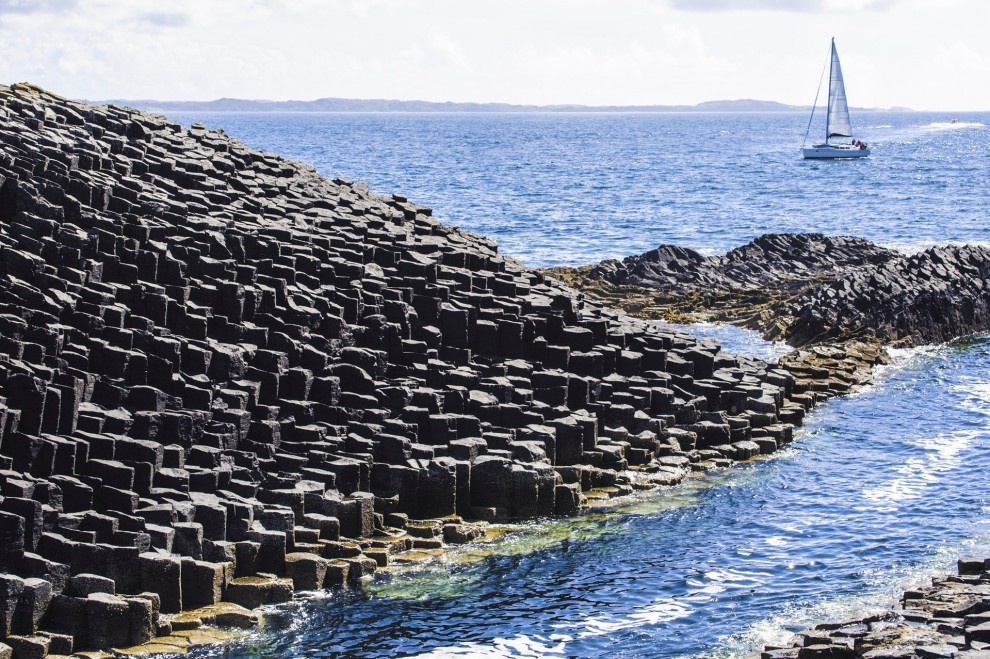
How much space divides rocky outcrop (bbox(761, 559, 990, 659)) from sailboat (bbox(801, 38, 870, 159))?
10274 cm

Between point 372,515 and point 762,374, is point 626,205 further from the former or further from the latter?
point 372,515

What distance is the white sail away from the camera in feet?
378

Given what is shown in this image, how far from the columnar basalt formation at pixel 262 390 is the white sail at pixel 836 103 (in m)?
90.7

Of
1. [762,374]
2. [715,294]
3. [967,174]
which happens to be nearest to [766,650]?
[762,374]

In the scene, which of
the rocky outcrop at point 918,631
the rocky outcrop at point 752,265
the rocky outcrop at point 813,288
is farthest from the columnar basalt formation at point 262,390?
the rocky outcrop at point 752,265

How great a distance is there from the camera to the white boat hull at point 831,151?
120438 mm

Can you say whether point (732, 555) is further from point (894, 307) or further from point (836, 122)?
point (836, 122)

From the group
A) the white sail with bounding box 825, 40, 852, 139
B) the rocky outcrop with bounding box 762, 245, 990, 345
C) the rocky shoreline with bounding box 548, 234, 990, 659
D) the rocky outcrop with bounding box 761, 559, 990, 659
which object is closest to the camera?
the rocky outcrop with bounding box 761, 559, 990, 659

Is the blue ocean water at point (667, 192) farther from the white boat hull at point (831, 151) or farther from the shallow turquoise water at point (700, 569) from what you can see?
the shallow turquoise water at point (700, 569)

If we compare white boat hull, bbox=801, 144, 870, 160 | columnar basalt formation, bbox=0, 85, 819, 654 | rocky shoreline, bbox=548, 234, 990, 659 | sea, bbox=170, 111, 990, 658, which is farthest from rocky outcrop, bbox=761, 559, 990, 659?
white boat hull, bbox=801, 144, 870, 160

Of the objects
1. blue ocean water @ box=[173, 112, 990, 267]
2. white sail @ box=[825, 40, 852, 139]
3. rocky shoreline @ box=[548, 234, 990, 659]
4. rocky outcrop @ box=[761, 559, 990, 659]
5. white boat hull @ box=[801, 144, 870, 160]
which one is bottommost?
rocky outcrop @ box=[761, 559, 990, 659]

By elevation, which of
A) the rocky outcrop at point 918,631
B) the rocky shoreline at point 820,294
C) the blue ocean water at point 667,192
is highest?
the blue ocean water at point 667,192

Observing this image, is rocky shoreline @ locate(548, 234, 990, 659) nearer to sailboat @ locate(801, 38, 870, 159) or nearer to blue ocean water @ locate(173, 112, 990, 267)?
blue ocean water @ locate(173, 112, 990, 267)

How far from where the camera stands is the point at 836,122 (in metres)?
121
